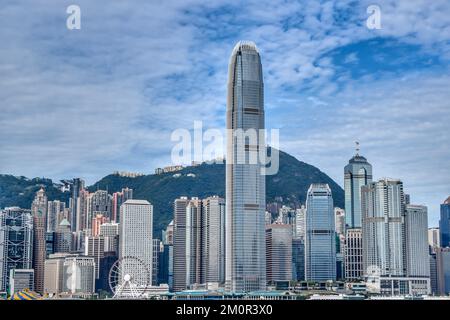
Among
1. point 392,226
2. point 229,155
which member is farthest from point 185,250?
point 392,226

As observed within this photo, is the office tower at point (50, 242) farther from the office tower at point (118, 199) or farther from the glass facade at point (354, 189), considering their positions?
the glass facade at point (354, 189)

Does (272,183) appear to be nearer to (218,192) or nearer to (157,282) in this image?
(218,192)

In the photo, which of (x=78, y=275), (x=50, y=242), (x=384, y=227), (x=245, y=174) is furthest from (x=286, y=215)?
(x=50, y=242)

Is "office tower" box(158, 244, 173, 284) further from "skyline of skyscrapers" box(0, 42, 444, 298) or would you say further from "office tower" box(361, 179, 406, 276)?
"office tower" box(361, 179, 406, 276)

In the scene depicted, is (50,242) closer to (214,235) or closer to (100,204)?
(100,204)

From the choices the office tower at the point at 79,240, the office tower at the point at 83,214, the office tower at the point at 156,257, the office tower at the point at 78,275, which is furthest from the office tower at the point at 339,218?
the office tower at the point at 78,275

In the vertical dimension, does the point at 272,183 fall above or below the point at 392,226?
above
